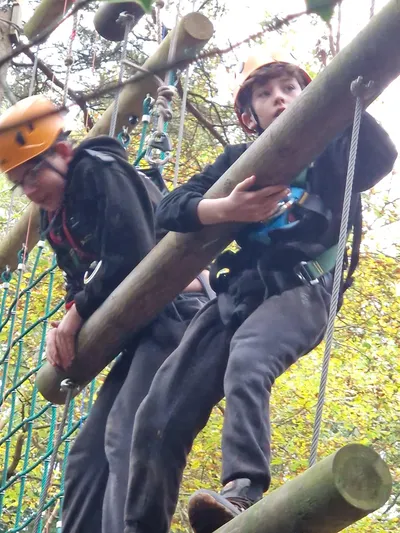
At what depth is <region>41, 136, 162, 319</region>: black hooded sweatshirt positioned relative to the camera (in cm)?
246

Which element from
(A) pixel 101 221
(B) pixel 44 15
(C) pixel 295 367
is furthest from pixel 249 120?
(C) pixel 295 367

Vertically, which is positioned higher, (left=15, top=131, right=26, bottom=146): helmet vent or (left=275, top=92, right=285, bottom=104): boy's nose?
(left=15, top=131, right=26, bottom=146): helmet vent

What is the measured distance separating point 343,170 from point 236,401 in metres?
0.62

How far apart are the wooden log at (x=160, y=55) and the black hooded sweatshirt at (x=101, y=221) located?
0.61 meters

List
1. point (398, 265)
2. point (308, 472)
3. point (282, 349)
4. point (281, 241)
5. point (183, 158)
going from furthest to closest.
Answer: point (183, 158) → point (398, 265) → point (281, 241) → point (282, 349) → point (308, 472)

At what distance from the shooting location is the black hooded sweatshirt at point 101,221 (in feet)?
8.06

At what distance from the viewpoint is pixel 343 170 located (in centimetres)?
216

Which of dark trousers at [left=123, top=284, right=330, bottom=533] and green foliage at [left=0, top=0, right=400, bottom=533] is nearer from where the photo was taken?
dark trousers at [left=123, top=284, right=330, bottom=533]

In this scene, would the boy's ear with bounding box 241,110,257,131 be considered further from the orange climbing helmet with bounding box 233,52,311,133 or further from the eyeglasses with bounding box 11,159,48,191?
the eyeglasses with bounding box 11,159,48,191

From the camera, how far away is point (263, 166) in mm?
1938

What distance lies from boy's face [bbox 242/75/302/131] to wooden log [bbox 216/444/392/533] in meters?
1.23

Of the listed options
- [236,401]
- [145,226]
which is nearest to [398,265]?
[145,226]

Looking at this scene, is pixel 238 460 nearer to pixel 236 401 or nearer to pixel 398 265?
pixel 236 401

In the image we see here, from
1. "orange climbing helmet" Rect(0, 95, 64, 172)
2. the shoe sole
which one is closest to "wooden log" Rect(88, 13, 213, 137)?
"orange climbing helmet" Rect(0, 95, 64, 172)
